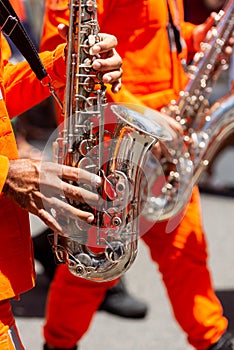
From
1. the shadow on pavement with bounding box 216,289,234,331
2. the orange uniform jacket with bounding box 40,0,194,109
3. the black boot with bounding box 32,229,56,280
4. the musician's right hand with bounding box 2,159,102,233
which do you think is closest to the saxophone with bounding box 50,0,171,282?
the musician's right hand with bounding box 2,159,102,233

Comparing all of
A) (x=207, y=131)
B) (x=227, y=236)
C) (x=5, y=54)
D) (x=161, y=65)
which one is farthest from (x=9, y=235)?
(x=227, y=236)

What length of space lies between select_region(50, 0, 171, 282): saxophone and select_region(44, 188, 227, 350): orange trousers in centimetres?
80

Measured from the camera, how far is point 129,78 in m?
2.96

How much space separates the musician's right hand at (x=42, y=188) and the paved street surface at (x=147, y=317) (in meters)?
1.92

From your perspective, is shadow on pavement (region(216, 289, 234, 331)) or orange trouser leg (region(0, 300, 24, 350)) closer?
orange trouser leg (region(0, 300, 24, 350))

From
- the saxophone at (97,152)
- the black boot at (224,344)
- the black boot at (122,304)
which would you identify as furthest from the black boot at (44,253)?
the saxophone at (97,152)

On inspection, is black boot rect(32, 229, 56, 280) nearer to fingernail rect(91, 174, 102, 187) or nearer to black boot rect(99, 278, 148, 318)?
black boot rect(99, 278, 148, 318)

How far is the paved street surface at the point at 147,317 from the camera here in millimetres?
3809

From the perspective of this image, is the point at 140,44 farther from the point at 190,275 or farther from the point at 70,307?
the point at 70,307

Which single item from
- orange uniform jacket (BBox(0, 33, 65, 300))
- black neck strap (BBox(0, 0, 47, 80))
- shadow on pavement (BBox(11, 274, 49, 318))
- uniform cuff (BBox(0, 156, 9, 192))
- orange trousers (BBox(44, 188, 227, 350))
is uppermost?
black neck strap (BBox(0, 0, 47, 80))

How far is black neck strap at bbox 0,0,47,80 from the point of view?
6.43 feet

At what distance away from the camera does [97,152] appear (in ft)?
7.27

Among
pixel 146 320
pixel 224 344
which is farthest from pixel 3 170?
pixel 146 320

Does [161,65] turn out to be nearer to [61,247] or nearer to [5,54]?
[5,54]
